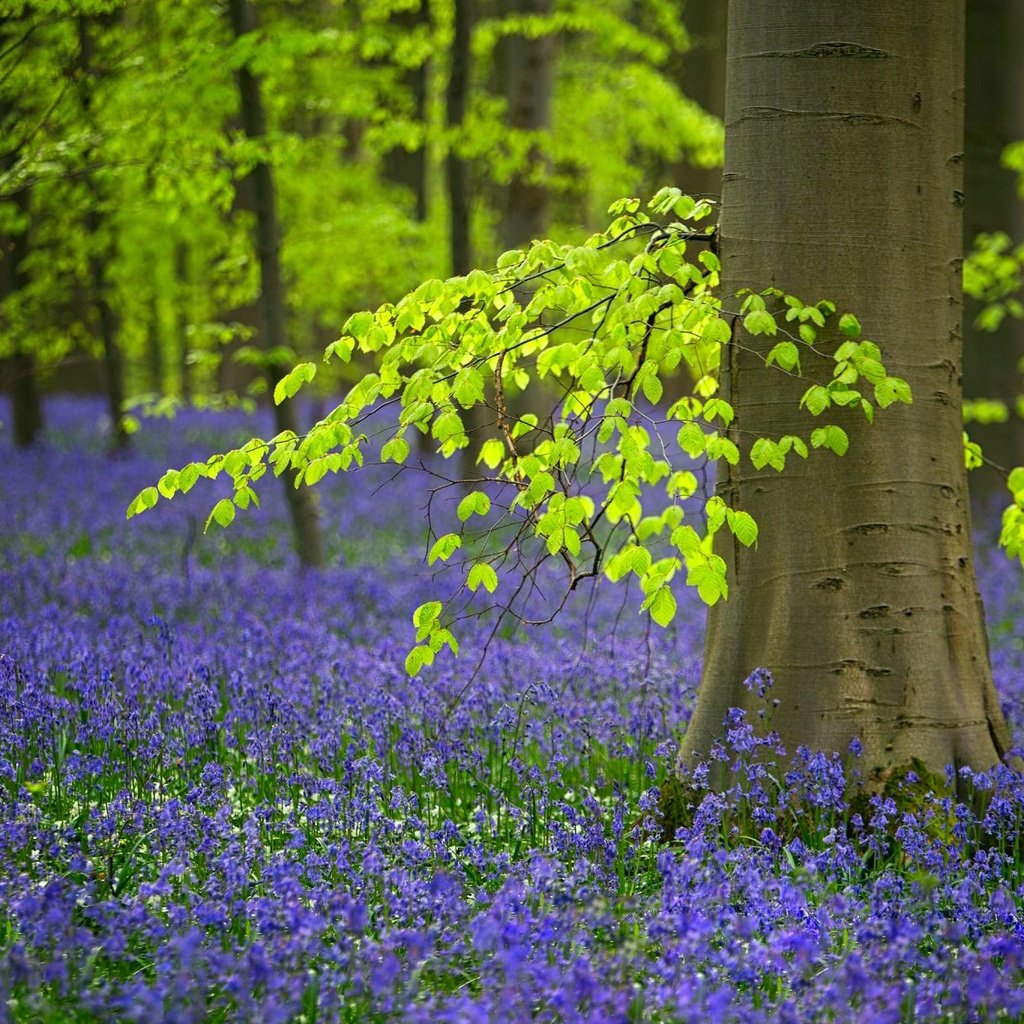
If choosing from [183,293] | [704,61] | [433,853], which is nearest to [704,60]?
[704,61]

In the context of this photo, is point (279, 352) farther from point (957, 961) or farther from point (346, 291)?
point (346, 291)

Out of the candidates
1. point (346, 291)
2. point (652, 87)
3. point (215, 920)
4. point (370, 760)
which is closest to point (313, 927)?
point (215, 920)

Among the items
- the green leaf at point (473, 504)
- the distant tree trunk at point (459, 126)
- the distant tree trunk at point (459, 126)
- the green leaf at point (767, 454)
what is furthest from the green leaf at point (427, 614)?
the distant tree trunk at point (459, 126)

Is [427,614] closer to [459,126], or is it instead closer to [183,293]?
[459,126]

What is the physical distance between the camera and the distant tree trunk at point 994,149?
10984 millimetres

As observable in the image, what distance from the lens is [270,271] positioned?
875 cm

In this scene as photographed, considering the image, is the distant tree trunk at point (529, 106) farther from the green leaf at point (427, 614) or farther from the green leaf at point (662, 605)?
the green leaf at point (662, 605)

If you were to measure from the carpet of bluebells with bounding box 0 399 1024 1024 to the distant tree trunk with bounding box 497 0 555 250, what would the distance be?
6818mm

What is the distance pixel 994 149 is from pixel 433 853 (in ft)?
33.0

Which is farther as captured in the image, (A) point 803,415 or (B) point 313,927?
(A) point 803,415

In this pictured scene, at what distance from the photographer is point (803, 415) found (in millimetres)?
3992

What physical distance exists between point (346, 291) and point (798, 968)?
14.0m

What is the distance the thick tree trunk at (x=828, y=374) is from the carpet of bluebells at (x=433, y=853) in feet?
0.78

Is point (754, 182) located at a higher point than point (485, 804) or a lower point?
higher
